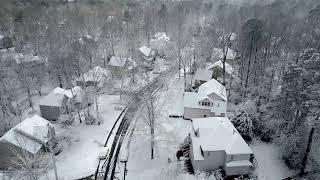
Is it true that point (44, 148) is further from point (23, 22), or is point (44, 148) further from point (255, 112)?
point (23, 22)

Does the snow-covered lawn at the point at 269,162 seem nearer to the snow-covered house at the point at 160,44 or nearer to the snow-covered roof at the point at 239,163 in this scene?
the snow-covered roof at the point at 239,163

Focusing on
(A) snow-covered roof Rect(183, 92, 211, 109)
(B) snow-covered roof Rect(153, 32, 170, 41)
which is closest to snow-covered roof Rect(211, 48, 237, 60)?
(B) snow-covered roof Rect(153, 32, 170, 41)

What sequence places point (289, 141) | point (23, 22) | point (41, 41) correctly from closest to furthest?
point (289, 141)
point (41, 41)
point (23, 22)

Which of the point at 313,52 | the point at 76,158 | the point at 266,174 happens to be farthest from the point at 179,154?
the point at 313,52

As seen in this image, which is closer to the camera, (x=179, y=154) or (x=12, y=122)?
(x=179, y=154)

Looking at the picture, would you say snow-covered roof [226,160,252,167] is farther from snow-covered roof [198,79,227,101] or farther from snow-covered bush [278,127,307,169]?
snow-covered roof [198,79,227,101]

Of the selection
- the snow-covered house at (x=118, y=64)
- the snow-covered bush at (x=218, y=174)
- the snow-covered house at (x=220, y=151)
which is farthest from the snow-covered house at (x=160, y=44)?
the snow-covered bush at (x=218, y=174)
